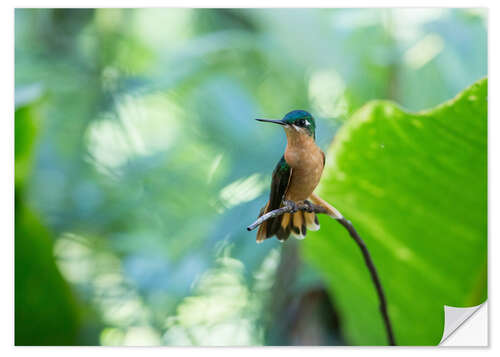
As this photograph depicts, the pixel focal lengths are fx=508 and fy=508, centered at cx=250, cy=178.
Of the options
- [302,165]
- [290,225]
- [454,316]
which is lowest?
[454,316]

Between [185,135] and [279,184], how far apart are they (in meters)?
0.34

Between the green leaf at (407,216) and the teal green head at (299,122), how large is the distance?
90mm

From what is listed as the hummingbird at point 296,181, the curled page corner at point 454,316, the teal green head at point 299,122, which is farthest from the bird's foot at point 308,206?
the curled page corner at point 454,316

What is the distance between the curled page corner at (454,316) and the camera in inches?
36.8

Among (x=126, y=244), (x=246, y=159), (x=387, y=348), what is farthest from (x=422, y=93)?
(x=126, y=244)

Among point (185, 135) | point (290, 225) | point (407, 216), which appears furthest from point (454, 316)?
point (185, 135)

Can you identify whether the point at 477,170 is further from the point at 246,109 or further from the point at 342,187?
the point at 246,109

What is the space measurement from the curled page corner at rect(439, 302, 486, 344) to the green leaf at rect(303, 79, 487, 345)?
0.5 inches

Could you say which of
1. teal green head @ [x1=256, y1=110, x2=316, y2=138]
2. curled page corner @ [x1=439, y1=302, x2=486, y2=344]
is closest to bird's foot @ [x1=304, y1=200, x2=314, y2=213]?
teal green head @ [x1=256, y1=110, x2=316, y2=138]

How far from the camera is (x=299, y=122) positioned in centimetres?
92

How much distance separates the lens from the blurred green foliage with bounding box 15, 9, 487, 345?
1064 mm

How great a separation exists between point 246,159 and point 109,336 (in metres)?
0.47

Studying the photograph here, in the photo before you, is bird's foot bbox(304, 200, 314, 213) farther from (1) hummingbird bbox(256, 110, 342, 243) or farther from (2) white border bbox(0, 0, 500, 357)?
(2) white border bbox(0, 0, 500, 357)
